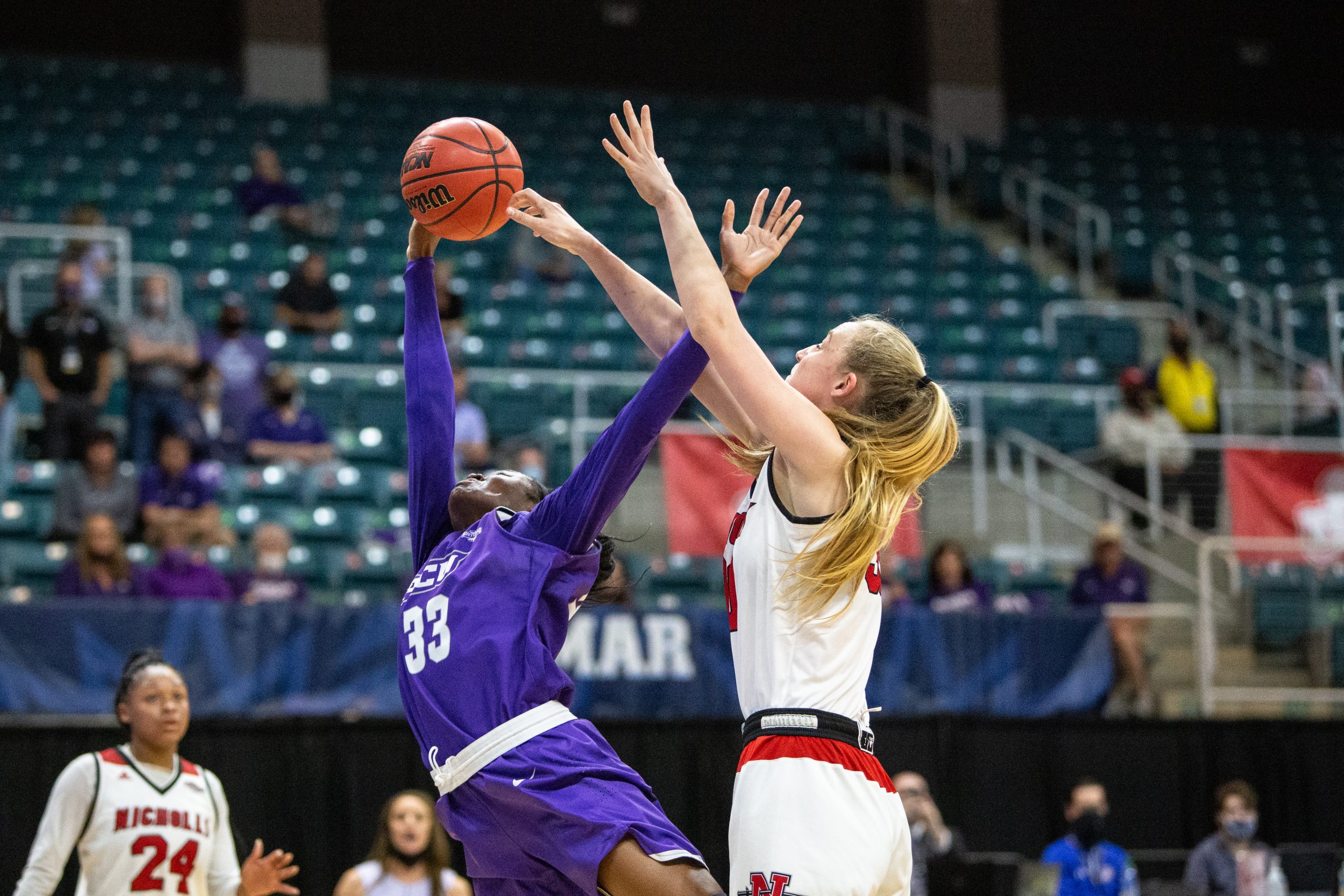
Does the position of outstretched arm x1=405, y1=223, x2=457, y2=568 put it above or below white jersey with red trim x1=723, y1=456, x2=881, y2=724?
above

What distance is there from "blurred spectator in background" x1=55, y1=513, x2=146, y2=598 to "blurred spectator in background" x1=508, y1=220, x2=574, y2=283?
656 cm

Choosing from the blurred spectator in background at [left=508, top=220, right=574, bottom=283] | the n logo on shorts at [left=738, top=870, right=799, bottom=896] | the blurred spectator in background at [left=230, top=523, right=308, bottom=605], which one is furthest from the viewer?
the blurred spectator in background at [left=508, top=220, right=574, bottom=283]

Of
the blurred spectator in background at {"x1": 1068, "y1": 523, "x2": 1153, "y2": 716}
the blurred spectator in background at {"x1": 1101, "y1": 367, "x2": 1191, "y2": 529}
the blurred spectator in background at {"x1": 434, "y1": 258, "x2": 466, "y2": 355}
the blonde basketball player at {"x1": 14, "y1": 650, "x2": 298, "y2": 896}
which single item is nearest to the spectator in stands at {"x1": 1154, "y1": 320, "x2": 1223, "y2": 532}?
the blurred spectator in background at {"x1": 1101, "y1": 367, "x2": 1191, "y2": 529}

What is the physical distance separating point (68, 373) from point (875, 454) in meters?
8.87

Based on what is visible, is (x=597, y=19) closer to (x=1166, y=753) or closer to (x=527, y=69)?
(x=527, y=69)

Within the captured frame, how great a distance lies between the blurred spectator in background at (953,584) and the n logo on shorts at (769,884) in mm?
7518

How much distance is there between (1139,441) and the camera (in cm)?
1282

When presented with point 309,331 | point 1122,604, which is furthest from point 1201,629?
point 309,331

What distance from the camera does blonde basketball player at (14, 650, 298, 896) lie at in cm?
548

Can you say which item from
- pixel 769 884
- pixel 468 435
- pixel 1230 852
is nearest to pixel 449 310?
pixel 468 435

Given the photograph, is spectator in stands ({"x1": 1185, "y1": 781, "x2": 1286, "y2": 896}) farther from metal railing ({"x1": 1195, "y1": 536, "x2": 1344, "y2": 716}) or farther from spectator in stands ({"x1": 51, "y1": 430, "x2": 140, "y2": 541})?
spectator in stands ({"x1": 51, "y1": 430, "x2": 140, "y2": 541})

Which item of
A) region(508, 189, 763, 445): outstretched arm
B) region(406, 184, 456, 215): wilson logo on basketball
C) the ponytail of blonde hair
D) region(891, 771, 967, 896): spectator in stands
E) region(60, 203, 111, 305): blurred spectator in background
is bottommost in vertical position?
region(891, 771, 967, 896): spectator in stands

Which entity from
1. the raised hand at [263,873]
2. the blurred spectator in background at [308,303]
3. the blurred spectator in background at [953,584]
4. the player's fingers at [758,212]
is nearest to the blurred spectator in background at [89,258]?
the blurred spectator in background at [308,303]

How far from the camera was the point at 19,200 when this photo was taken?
583 inches
